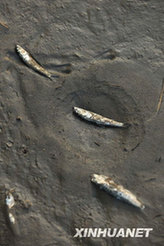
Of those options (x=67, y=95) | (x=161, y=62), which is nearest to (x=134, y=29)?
(x=161, y=62)

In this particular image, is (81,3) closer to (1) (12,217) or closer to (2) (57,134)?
(2) (57,134)

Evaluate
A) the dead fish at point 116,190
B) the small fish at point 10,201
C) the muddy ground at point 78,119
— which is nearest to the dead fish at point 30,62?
the muddy ground at point 78,119

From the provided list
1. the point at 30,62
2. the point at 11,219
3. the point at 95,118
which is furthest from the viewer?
the point at 30,62

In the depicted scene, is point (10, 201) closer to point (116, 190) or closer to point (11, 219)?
point (11, 219)

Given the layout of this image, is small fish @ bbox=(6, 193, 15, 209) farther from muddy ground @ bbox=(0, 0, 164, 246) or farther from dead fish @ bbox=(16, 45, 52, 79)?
dead fish @ bbox=(16, 45, 52, 79)

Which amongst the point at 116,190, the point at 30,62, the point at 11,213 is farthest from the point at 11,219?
the point at 30,62

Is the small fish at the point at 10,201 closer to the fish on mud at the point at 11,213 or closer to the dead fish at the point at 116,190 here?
the fish on mud at the point at 11,213
